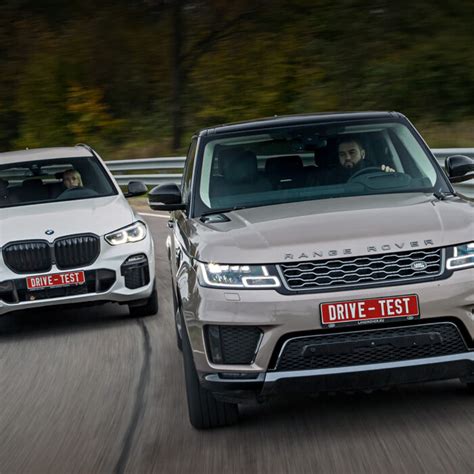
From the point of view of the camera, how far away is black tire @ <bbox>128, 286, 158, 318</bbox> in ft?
29.7

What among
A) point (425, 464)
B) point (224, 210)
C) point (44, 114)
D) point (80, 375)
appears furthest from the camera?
point (44, 114)

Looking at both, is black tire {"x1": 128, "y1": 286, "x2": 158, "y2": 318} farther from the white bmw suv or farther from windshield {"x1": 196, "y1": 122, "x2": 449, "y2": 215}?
windshield {"x1": 196, "y1": 122, "x2": 449, "y2": 215}

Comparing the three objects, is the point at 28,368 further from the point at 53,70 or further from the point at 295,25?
the point at 53,70

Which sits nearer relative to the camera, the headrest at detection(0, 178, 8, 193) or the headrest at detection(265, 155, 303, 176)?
the headrest at detection(265, 155, 303, 176)

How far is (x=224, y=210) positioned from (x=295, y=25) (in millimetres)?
25583

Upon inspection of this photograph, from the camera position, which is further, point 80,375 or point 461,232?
point 80,375

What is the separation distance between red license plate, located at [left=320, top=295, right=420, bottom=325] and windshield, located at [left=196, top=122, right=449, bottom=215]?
53.4 inches

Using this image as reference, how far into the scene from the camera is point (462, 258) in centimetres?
Result: 493

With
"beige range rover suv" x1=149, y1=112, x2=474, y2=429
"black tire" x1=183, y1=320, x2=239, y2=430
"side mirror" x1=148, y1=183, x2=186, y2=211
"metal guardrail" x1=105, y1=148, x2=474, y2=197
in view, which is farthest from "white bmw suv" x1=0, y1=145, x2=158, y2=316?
"metal guardrail" x1=105, y1=148, x2=474, y2=197

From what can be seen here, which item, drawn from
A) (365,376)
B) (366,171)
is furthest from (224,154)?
(365,376)

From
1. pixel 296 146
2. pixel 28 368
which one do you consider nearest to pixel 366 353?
pixel 296 146

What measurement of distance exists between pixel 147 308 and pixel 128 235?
654mm

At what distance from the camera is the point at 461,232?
197 inches

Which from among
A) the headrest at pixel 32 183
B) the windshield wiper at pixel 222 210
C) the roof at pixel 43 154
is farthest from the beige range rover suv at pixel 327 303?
the roof at pixel 43 154
